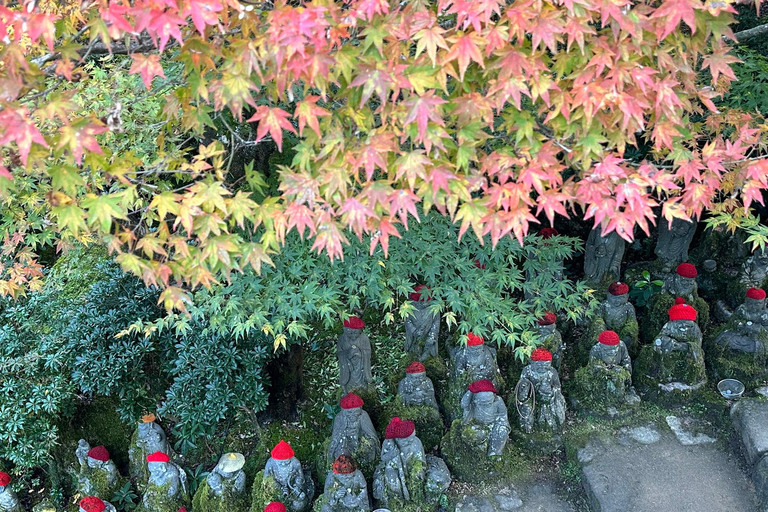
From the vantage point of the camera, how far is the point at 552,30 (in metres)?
2.73

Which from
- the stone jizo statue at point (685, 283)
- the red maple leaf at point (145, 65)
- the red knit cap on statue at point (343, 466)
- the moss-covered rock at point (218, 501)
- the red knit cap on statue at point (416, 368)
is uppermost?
the red maple leaf at point (145, 65)

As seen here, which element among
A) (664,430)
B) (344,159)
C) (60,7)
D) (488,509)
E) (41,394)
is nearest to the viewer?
(344,159)

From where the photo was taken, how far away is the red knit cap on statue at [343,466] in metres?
4.96

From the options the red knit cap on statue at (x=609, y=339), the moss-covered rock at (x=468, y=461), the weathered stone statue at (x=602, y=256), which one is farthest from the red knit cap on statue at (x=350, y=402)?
the weathered stone statue at (x=602, y=256)

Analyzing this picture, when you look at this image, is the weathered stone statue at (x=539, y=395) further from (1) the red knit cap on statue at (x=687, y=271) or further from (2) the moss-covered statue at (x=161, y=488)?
(2) the moss-covered statue at (x=161, y=488)

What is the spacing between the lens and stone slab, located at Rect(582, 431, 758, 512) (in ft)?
17.2

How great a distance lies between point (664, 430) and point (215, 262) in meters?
4.81

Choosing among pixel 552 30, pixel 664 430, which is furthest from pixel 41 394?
pixel 664 430

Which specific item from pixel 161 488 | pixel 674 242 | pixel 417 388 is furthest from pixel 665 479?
pixel 161 488

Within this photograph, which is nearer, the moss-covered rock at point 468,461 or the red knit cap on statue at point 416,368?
the moss-covered rock at point 468,461

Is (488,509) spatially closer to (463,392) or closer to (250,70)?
(463,392)

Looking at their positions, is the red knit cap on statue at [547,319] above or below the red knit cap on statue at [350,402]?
below

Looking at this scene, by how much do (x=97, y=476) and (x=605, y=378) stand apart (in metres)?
4.72

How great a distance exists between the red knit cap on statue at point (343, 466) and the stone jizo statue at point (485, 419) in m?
Answer: 1.02
